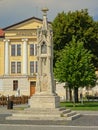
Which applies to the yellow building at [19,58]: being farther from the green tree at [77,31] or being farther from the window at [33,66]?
the green tree at [77,31]

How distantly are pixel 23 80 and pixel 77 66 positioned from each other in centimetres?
2661

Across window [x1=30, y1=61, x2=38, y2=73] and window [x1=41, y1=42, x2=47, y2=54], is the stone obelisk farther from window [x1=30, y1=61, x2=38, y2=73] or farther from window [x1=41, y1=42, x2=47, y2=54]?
window [x1=30, y1=61, x2=38, y2=73]

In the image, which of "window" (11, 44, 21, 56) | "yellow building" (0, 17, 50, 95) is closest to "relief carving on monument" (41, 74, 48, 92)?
"yellow building" (0, 17, 50, 95)

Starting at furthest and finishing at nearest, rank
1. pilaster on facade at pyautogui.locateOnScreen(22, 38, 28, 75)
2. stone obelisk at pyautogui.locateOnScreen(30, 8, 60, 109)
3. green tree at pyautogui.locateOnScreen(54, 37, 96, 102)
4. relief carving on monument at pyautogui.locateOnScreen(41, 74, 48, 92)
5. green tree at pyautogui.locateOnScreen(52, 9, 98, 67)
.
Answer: pilaster on facade at pyautogui.locateOnScreen(22, 38, 28, 75), green tree at pyautogui.locateOnScreen(52, 9, 98, 67), green tree at pyautogui.locateOnScreen(54, 37, 96, 102), relief carving on monument at pyautogui.locateOnScreen(41, 74, 48, 92), stone obelisk at pyautogui.locateOnScreen(30, 8, 60, 109)

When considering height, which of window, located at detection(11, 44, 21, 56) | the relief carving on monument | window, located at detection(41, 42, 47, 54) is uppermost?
window, located at detection(11, 44, 21, 56)

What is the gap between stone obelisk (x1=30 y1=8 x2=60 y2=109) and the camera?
29312 mm

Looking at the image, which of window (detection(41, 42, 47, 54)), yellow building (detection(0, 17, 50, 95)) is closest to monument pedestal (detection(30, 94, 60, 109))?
window (detection(41, 42, 47, 54))

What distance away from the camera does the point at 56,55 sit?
198ft

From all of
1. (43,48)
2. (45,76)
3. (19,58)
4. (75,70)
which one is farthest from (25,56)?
(45,76)

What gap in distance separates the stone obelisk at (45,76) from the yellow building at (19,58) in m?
42.5

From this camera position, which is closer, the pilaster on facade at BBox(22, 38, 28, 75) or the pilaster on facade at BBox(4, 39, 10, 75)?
the pilaster on facade at BBox(22, 38, 28, 75)

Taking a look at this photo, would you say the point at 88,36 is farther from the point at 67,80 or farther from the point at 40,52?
the point at 40,52

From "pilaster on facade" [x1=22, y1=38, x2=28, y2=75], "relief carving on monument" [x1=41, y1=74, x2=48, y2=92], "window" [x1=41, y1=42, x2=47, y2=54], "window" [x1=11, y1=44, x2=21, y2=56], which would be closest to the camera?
"relief carving on monument" [x1=41, y1=74, x2=48, y2=92]

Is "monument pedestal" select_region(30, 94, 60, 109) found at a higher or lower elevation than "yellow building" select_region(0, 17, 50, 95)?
lower
